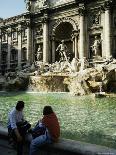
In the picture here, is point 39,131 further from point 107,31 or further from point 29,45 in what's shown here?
point 29,45

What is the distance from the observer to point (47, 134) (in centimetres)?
558

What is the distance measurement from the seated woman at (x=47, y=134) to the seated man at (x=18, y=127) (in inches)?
14.5

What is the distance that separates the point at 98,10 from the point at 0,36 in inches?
741

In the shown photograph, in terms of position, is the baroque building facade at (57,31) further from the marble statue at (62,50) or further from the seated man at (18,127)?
the seated man at (18,127)


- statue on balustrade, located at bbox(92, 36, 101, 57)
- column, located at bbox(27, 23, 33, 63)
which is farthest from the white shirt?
column, located at bbox(27, 23, 33, 63)

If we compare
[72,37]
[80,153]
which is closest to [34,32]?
[72,37]

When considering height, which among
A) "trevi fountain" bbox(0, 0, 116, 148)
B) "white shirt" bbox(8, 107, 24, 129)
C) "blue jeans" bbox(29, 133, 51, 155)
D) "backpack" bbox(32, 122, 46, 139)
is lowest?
"blue jeans" bbox(29, 133, 51, 155)

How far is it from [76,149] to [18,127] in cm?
163

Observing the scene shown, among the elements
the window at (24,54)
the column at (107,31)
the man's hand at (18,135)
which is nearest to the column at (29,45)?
the window at (24,54)

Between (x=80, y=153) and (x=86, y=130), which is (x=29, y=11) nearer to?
(x=86, y=130)

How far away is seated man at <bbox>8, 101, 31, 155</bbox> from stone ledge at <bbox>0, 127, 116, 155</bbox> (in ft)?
1.94

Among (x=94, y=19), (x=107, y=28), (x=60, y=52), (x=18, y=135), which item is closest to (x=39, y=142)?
(x=18, y=135)

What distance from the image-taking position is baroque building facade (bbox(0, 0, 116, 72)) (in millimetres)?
33375

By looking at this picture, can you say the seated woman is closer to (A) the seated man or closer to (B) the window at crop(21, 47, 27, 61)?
(A) the seated man
